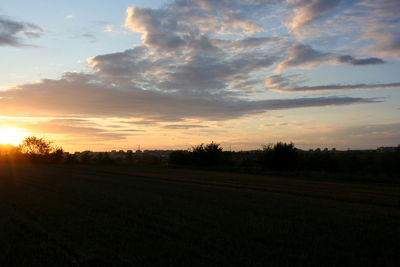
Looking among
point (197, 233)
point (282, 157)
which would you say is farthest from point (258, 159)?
point (197, 233)

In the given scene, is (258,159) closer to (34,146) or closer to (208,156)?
(208,156)

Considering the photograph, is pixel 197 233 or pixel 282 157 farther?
pixel 282 157

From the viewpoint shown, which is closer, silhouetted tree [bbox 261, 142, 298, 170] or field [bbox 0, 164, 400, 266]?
field [bbox 0, 164, 400, 266]

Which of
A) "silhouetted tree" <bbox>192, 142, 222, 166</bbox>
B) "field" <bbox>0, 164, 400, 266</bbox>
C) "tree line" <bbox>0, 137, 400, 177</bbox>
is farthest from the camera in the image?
"silhouetted tree" <bbox>192, 142, 222, 166</bbox>

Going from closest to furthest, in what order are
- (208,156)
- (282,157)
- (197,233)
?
(197,233), (282,157), (208,156)

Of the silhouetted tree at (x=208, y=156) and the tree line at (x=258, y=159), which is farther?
the silhouetted tree at (x=208, y=156)

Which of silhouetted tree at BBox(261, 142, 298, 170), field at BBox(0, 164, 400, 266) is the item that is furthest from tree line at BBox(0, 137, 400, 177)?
field at BBox(0, 164, 400, 266)

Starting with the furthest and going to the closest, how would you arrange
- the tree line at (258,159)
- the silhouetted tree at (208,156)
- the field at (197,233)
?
the silhouetted tree at (208,156), the tree line at (258,159), the field at (197,233)

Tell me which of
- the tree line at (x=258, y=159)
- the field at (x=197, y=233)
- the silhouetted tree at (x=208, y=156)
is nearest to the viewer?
the field at (x=197, y=233)

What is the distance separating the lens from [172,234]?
10.7 m

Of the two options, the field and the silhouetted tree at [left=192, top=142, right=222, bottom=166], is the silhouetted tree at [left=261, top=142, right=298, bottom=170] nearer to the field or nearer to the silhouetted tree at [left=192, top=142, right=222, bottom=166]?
the silhouetted tree at [left=192, top=142, right=222, bottom=166]

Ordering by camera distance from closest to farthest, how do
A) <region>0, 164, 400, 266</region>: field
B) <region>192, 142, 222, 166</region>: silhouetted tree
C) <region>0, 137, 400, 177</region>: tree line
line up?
<region>0, 164, 400, 266</region>: field → <region>0, 137, 400, 177</region>: tree line → <region>192, 142, 222, 166</region>: silhouetted tree

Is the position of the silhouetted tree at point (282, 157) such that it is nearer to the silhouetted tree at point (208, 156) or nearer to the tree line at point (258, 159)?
the tree line at point (258, 159)

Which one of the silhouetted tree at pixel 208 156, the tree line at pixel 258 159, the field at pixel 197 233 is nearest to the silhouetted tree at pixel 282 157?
the tree line at pixel 258 159
